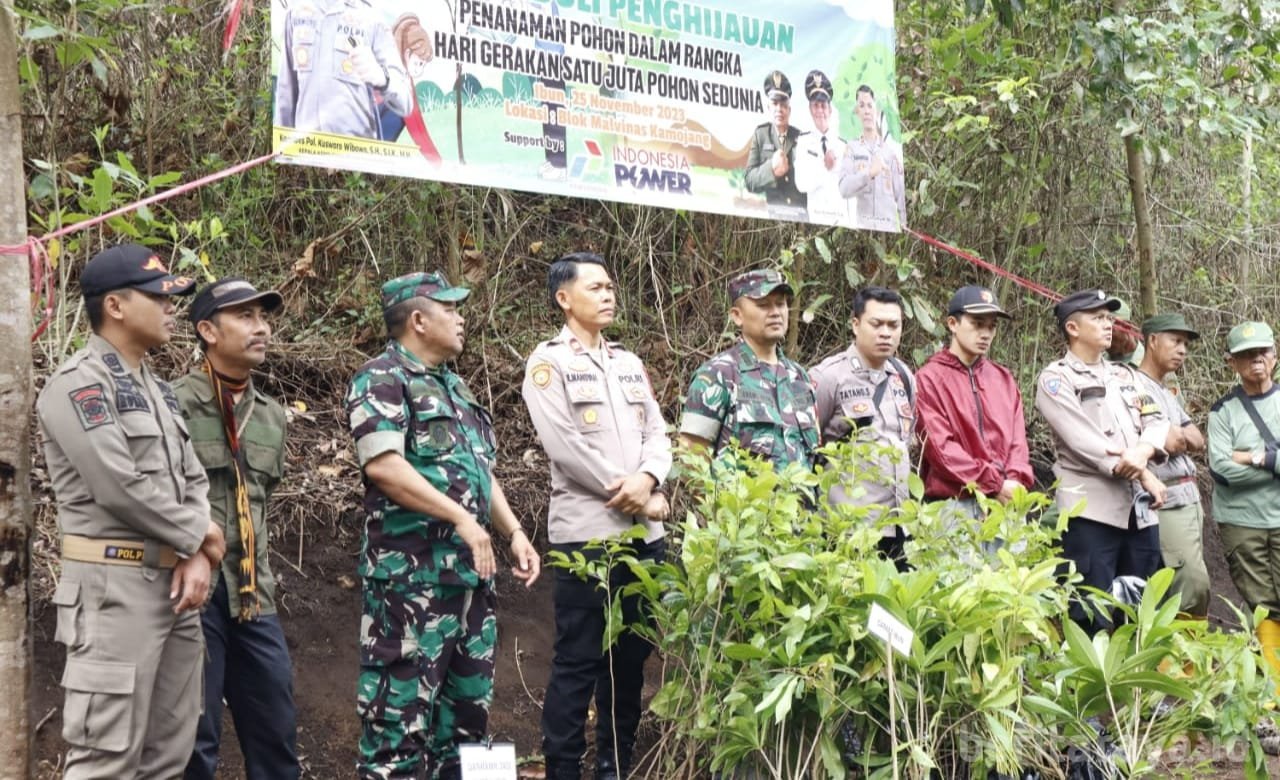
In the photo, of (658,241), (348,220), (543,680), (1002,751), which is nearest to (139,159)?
(348,220)

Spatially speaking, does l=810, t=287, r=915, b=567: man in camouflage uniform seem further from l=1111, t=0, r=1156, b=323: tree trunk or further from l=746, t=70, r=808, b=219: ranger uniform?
l=1111, t=0, r=1156, b=323: tree trunk

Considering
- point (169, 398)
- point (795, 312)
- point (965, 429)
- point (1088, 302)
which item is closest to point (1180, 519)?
point (1088, 302)

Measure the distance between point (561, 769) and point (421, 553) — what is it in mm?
946

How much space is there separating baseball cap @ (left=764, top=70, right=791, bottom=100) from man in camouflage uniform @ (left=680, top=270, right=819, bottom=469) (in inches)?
42.8

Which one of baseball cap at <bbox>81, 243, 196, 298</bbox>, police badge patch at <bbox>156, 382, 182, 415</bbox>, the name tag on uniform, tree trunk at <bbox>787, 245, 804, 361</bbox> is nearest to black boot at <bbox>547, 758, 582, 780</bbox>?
the name tag on uniform

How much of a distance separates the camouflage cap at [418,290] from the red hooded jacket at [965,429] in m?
2.12

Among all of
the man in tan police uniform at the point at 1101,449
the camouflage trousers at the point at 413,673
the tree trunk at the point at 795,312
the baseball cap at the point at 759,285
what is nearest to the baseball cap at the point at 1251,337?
the man in tan police uniform at the point at 1101,449

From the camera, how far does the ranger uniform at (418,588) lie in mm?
3674

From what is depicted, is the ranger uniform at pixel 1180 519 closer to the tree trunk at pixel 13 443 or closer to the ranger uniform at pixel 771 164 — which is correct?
the ranger uniform at pixel 771 164

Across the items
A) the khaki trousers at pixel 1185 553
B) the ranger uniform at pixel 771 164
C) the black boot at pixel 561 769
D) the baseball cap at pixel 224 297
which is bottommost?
the black boot at pixel 561 769

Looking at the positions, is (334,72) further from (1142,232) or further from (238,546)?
(1142,232)

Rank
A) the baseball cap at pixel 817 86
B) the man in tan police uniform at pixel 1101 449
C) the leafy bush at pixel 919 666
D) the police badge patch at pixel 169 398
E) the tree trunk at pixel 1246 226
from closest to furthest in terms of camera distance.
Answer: the leafy bush at pixel 919 666 < the police badge patch at pixel 169 398 < the man in tan police uniform at pixel 1101 449 < the baseball cap at pixel 817 86 < the tree trunk at pixel 1246 226

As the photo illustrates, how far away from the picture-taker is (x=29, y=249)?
3.34 m

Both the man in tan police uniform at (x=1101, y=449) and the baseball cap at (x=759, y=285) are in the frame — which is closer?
the baseball cap at (x=759, y=285)
